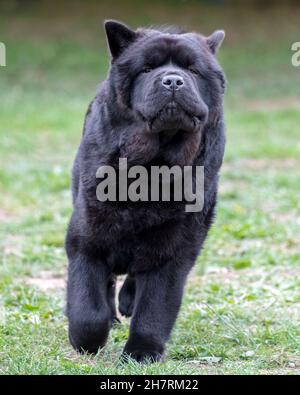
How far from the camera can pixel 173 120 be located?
410 centimetres

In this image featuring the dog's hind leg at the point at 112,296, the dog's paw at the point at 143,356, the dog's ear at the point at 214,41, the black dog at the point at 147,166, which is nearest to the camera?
the black dog at the point at 147,166

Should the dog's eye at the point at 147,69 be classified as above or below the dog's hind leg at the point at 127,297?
above

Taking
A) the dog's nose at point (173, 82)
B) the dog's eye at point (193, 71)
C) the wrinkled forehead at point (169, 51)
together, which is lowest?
the dog's nose at point (173, 82)

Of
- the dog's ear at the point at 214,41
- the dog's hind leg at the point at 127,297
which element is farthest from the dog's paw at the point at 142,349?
the dog's ear at the point at 214,41

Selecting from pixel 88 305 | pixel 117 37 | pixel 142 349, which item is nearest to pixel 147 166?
pixel 117 37

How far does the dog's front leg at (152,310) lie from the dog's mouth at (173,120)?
2.46 ft

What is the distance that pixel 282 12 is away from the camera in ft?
78.7

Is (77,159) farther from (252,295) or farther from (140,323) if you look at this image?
(252,295)

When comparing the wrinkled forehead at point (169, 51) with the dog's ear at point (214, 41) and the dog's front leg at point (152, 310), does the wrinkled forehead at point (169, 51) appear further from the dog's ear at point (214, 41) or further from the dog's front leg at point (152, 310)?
the dog's front leg at point (152, 310)

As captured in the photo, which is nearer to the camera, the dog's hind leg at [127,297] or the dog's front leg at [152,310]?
the dog's front leg at [152,310]

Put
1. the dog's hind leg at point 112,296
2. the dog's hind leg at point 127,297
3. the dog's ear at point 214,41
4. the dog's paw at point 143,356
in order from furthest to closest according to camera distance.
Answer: the dog's hind leg at point 127,297
the dog's hind leg at point 112,296
the dog's ear at point 214,41
the dog's paw at point 143,356

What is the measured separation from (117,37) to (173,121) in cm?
63

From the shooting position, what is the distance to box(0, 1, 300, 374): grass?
4.62 metres

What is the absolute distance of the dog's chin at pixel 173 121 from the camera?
407 cm
